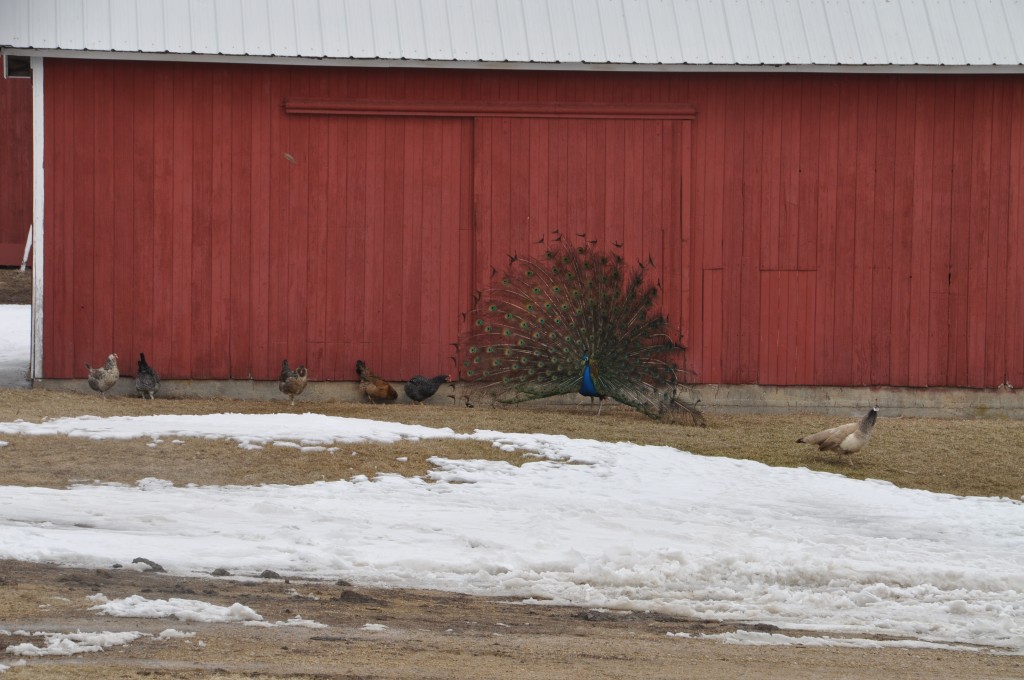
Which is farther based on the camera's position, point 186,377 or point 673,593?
point 186,377

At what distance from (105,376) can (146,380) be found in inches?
15.2

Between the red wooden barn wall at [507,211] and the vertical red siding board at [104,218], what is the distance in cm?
2

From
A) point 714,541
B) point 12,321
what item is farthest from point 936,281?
point 12,321

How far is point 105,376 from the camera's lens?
42.9ft

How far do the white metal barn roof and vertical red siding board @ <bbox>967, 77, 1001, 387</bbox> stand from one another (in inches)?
25.6

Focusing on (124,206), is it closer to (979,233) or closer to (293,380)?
(293,380)

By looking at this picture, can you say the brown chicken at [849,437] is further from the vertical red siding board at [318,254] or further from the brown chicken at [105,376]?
the brown chicken at [105,376]

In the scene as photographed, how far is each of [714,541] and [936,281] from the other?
23.0 ft

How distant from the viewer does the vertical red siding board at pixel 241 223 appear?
13719 mm

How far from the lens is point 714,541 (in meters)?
8.30

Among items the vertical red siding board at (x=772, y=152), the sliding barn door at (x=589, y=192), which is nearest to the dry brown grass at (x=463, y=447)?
the sliding barn door at (x=589, y=192)

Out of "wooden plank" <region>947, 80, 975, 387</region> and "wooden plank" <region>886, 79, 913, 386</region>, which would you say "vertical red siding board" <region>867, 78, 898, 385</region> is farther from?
"wooden plank" <region>947, 80, 975, 387</region>

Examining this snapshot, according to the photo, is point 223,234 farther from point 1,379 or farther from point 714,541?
point 714,541

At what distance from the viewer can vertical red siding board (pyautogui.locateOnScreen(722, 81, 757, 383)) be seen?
14094 mm
